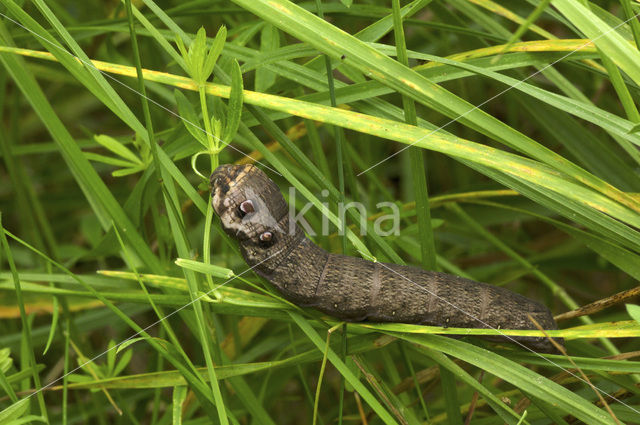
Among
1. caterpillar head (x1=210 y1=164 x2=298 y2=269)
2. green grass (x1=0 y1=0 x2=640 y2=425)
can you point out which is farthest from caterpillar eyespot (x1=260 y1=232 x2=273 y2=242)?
green grass (x1=0 y1=0 x2=640 y2=425)

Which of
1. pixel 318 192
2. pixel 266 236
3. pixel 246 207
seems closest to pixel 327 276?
pixel 266 236

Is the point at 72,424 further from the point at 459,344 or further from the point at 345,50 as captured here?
the point at 345,50

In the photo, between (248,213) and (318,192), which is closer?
(248,213)

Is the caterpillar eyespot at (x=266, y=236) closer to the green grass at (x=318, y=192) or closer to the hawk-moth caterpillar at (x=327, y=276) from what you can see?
the hawk-moth caterpillar at (x=327, y=276)

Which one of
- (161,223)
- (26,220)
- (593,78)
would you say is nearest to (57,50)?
(161,223)

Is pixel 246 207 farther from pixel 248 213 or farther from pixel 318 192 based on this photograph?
pixel 318 192

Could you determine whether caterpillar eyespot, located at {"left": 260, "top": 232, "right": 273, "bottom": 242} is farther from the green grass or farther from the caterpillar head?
the green grass

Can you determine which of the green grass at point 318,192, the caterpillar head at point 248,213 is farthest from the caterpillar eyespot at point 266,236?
the green grass at point 318,192

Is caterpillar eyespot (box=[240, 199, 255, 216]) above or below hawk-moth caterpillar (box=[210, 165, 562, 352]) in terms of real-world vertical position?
above

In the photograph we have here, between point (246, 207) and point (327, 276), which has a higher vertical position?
point (246, 207)
